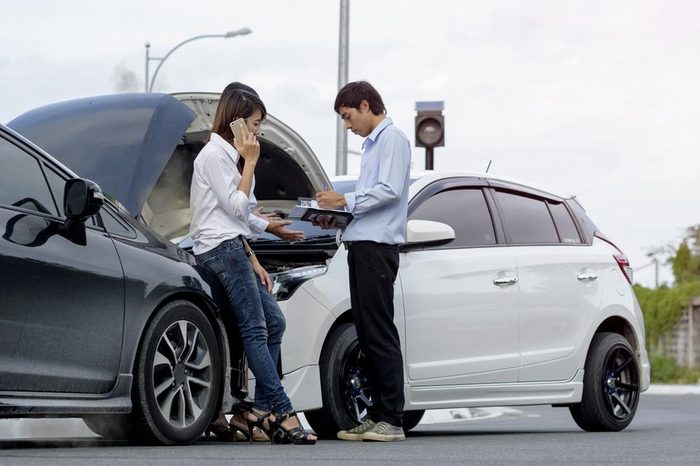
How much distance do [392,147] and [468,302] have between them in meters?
1.36

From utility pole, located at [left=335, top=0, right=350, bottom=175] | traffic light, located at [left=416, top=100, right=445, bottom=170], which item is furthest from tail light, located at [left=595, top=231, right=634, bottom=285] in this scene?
utility pole, located at [left=335, top=0, right=350, bottom=175]

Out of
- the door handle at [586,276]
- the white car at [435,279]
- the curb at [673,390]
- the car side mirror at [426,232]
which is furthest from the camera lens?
the curb at [673,390]

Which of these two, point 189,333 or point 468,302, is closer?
point 189,333

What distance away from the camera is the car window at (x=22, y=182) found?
6668 mm

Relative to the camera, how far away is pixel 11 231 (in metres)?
6.46

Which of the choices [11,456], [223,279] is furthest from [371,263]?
[11,456]

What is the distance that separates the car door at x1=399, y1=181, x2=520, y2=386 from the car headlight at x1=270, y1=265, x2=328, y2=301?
60 cm

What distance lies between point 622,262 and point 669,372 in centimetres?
1967

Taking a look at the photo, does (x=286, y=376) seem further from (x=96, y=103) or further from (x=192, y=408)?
(x=96, y=103)

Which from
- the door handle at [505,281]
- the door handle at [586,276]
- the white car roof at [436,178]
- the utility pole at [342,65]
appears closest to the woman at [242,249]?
the white car roof at [436,178]

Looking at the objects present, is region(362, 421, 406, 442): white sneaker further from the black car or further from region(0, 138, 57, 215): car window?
region(0, 138, 57, 215): car window

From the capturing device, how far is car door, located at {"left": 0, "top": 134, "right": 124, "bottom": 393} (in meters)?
6.39

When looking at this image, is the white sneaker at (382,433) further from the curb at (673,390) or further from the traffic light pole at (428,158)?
the curb at (673,390)

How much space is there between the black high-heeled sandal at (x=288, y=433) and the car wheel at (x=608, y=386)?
2851 mm
